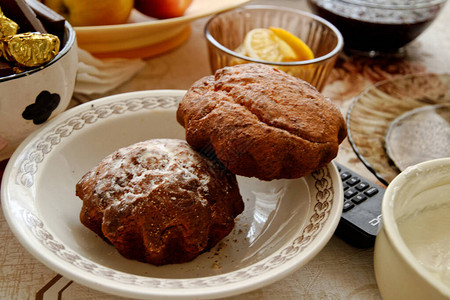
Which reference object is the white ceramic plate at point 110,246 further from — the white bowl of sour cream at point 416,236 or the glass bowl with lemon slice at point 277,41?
the glass bowl with lemon slice at point 277,41

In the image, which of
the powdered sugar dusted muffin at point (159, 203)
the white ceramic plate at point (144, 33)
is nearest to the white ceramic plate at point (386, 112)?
the powdered sugar dusted muffin at point (159, 203)

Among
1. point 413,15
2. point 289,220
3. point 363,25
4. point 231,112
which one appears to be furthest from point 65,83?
point 413,15

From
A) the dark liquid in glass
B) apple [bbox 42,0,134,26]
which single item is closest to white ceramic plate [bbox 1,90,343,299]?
apple [bbox 42,0,134,26]

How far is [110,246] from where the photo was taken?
24.9 inches

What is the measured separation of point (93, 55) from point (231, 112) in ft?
1.97

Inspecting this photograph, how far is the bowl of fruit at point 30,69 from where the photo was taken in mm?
667

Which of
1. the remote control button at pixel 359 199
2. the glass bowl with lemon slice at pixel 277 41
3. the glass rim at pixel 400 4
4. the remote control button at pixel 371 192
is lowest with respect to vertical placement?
the remote control button at pixel 359 199

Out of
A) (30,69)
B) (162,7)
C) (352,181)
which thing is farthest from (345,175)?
(162,7)

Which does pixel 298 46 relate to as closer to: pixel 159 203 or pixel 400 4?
pixel 400 4

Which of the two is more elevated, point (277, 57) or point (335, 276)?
point (277, 57)

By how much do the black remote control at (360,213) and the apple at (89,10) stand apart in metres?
0.67

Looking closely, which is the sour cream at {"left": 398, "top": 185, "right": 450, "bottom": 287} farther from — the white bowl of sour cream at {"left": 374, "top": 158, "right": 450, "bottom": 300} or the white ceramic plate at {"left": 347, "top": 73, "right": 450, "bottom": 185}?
the white ceramic plate at {"left": 347, "top": 73, "right": 450, "bottom": 185}

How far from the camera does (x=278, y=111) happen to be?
61 cm

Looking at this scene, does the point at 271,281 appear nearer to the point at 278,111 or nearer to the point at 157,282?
the point at 157,282
